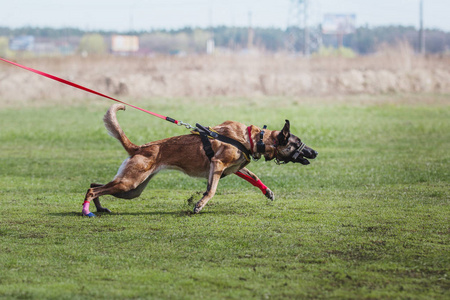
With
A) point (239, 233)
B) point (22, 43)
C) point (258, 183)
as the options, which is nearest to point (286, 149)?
point (258, 183)

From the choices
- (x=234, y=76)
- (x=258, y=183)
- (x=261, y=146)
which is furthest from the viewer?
(x=234, y=76)

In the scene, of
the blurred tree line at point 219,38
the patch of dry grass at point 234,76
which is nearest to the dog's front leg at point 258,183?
the patch of dry grass at point 234,76

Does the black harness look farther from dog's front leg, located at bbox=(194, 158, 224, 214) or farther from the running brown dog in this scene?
dog's front leg, located at bbox=(194, 158, 224, 214)

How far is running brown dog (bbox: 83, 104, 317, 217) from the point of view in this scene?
357 inches

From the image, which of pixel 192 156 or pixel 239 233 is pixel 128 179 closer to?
pixel 192 156

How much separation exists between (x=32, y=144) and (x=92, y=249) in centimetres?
1467

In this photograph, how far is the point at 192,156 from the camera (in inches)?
365

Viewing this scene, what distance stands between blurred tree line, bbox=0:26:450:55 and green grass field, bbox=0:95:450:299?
51122 millimetres

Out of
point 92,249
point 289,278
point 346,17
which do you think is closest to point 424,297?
point 289,278

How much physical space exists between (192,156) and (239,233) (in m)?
1.80

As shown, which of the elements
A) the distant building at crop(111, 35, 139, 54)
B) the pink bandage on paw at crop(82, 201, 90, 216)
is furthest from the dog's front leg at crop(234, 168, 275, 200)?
the distant building at crop(111, 35, 139, 54)

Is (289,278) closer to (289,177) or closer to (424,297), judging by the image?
(424,297)

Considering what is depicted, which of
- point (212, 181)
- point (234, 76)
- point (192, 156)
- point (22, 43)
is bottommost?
point (212, 181)

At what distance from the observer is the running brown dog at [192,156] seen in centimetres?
907
